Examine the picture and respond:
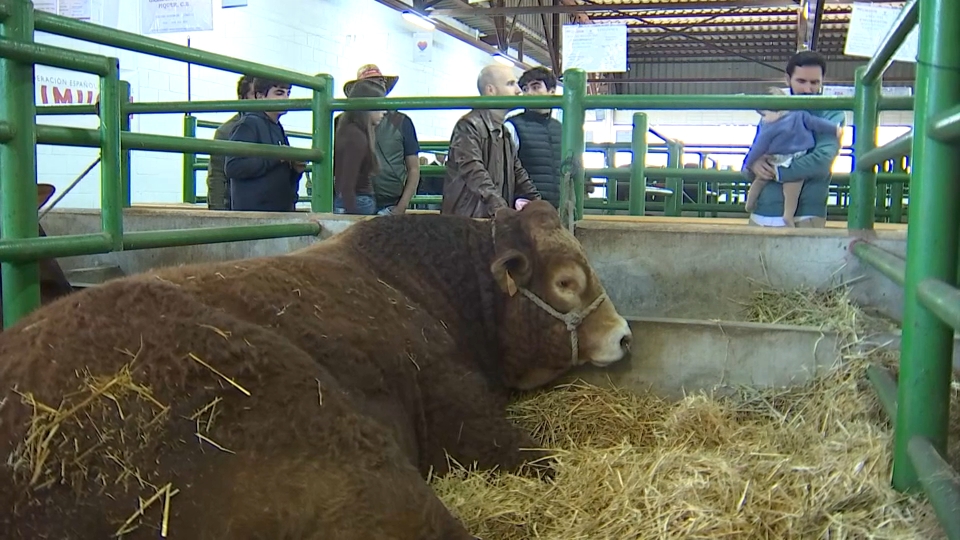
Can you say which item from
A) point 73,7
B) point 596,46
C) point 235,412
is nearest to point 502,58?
point 596,46

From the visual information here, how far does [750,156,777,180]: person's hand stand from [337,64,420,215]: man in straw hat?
224 cm

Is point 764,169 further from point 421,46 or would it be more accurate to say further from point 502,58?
point 502,58

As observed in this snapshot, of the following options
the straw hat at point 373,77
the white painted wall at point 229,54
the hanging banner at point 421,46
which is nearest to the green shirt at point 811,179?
the straw hat at point 373,77

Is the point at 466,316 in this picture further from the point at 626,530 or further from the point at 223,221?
the point at 223,221

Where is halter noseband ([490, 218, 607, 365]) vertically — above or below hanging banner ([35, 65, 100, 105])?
below

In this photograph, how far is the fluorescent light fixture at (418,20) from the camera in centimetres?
1522

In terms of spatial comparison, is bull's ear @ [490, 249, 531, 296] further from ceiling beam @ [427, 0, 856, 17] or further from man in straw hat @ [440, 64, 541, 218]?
ceiling beam @ [427, 0, 856, 17]

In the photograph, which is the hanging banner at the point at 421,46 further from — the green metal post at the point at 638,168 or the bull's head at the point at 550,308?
the bull's head at the point at 550,308

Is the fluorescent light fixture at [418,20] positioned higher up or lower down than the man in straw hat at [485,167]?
higher up

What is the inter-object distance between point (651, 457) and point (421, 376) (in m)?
0.79

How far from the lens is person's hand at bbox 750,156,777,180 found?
4469 millimetres

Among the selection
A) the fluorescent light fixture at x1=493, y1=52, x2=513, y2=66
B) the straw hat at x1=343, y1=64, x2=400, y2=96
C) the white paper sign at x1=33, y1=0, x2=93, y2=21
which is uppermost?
the fluorescent light fixture at x1=493, y1=52, x2=513, y2=66

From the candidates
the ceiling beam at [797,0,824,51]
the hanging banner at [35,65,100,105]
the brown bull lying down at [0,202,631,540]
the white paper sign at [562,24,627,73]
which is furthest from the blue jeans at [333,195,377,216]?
the ceiling beam at [797,0,824,51]

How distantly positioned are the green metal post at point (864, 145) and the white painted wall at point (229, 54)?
5759 mm
